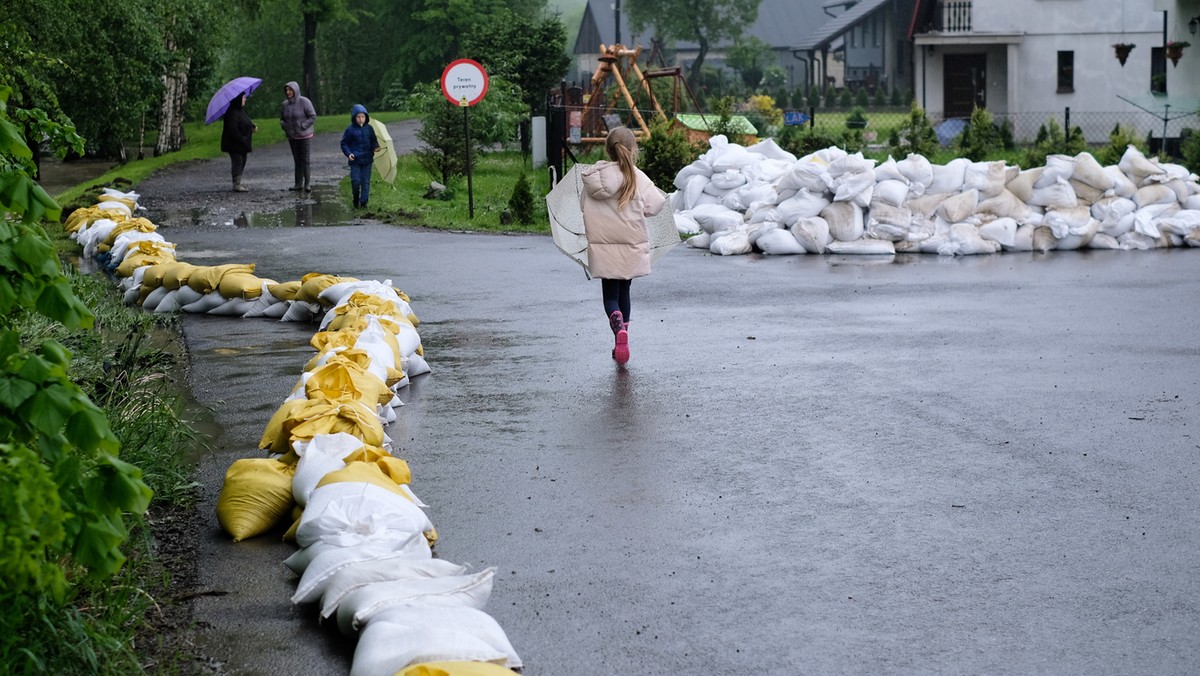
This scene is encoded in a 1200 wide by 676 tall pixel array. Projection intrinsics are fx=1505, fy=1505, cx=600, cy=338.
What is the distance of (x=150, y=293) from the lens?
45.6ft

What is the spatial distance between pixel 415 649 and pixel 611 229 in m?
6.59

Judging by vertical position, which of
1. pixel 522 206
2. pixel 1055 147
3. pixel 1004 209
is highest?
pixel 1055 147

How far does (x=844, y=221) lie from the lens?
18125 mm

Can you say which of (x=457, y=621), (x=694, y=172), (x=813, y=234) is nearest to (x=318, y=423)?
(x=457, y=621)

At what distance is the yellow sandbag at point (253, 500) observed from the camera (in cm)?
621

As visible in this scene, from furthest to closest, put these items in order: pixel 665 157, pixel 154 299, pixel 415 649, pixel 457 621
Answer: pixel 665 157, pixel 154 299, pixel 457 621, pixel 415 649

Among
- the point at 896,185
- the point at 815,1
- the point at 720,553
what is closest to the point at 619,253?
the point at 720,553

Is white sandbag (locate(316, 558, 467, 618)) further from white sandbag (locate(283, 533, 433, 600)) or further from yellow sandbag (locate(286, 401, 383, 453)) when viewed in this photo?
yellow sandbag (locate(286, 401, 383, 453))

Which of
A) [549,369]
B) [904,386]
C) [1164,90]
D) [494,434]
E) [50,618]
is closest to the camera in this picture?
[50,618]

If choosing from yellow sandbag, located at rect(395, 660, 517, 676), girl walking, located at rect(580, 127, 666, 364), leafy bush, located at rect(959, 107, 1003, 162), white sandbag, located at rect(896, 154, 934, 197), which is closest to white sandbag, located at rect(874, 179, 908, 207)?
white sandbag, located at rect(896, 154, 934, 197)

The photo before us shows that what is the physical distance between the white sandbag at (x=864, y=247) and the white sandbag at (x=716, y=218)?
1.41 m

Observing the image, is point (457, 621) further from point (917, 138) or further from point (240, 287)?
point (917, 138)

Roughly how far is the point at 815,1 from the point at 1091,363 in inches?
3972

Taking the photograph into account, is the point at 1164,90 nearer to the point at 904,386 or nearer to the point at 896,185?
the point at 896,185
